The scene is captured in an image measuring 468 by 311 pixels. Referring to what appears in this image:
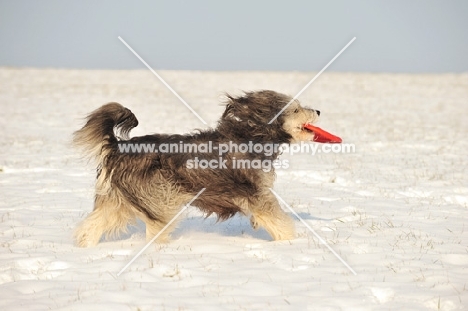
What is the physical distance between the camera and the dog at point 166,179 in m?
5.86

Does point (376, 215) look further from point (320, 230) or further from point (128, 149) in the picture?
point (128, 149)

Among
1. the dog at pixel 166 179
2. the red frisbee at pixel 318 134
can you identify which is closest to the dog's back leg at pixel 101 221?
the dog at pixel 166 179

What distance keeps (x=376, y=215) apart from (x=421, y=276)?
253cm

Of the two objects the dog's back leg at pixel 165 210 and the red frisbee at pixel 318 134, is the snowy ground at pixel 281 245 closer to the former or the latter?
the dog's back leg at pixel 165 210

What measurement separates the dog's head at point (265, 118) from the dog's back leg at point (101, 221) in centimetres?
141

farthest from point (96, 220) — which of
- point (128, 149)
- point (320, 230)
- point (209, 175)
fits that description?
point (320, 230)

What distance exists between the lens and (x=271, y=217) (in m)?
6.10

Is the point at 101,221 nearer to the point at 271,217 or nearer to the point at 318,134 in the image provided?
the point at 271,217

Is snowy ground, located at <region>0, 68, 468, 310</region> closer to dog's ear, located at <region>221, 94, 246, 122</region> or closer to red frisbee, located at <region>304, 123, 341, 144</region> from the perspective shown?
red frisbee, located at <region>304, 123, 341, 144</region>

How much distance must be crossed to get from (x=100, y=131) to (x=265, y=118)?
1825mm

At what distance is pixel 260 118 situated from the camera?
247 inches

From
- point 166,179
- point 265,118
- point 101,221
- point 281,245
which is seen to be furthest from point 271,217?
point 101,221

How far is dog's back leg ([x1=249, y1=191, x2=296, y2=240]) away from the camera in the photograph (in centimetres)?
605

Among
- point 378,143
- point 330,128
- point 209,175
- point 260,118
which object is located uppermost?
point 330,128
